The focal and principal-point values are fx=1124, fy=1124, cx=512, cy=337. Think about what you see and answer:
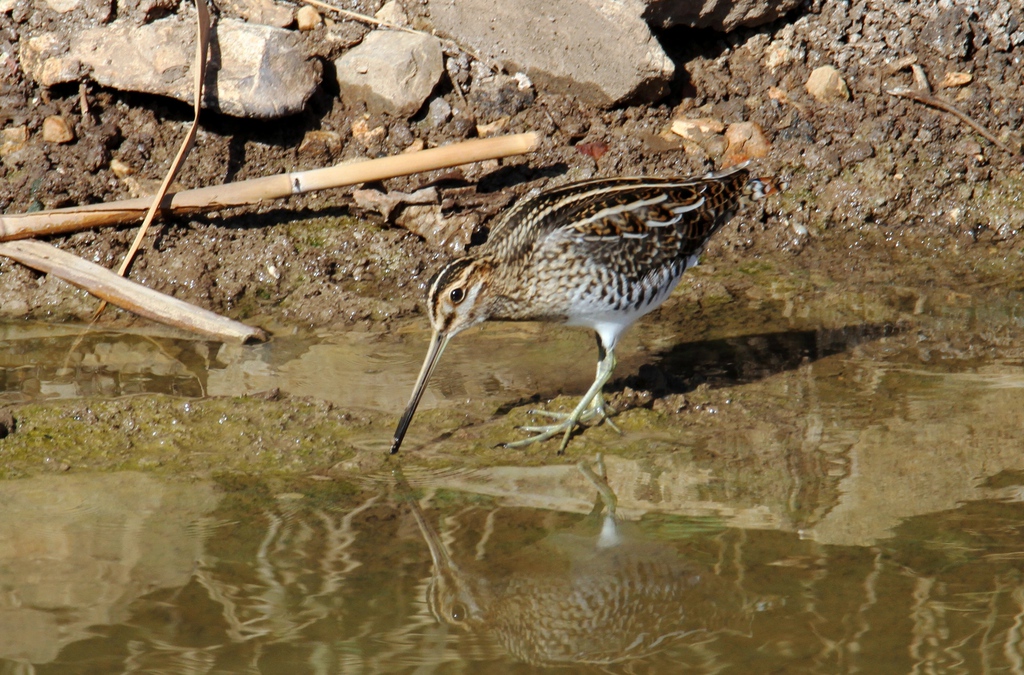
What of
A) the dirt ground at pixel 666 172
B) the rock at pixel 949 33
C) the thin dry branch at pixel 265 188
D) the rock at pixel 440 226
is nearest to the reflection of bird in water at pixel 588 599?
the dirt ground at pixel 666 172

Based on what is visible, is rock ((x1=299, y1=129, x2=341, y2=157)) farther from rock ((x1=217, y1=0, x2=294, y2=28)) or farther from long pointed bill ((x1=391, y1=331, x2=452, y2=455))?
Result: long pointed bill ((x1=391, y1=331, x2=452, y2=455))

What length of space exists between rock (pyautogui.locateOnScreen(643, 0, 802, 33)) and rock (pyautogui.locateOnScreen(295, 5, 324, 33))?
172cm

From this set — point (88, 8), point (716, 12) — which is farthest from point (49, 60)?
point (716, 12)

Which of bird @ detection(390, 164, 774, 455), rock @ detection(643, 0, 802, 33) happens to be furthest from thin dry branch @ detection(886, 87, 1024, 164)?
bird @ detection(390, 164, 774, 455)

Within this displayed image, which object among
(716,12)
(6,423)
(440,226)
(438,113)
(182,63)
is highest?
(716,12)

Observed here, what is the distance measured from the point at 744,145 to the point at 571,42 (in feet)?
3.47

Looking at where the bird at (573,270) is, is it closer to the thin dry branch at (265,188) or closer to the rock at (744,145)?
the thin dry branch at (265,188)

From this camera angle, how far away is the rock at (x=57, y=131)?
18.2ft

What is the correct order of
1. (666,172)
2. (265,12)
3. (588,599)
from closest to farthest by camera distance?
(588,599) < (666,172) < (265,12)

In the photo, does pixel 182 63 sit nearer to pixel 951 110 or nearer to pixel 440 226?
pixel 440 226

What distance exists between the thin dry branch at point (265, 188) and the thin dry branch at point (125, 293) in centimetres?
12

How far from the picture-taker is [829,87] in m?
6.08

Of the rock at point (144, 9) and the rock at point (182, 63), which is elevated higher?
the rock at point (144, 9)

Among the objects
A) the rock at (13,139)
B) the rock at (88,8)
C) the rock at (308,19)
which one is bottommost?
the rock at (13,139)
